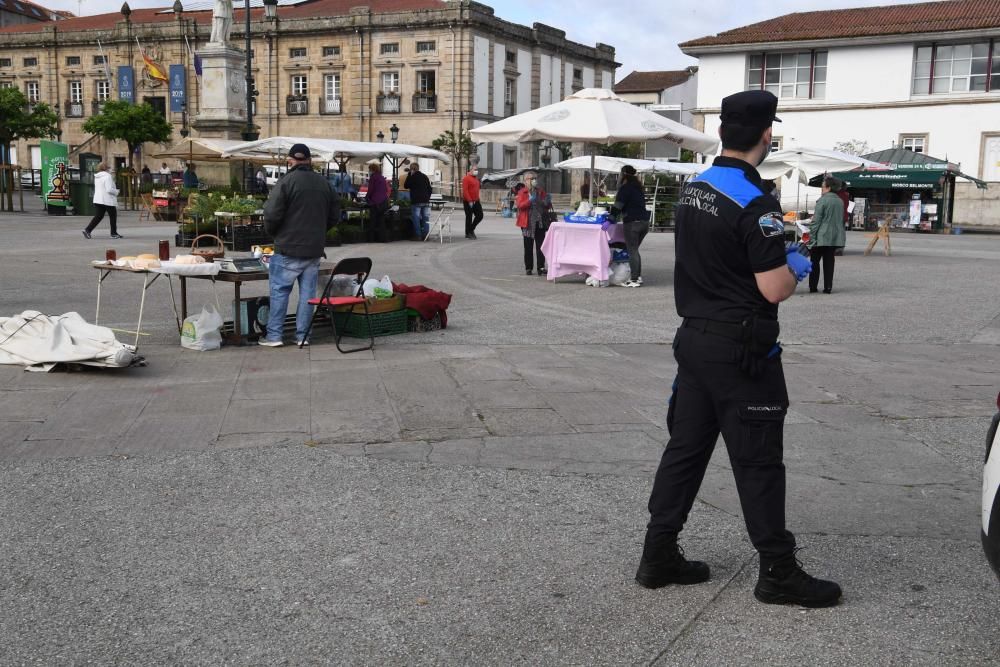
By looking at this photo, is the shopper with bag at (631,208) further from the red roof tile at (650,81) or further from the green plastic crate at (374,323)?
the red roof tile at (650,81)

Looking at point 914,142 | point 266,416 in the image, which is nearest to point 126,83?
point 914,142

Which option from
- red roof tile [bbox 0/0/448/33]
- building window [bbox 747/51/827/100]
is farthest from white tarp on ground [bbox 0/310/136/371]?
red roof tile [bbox 0/0/448/33]

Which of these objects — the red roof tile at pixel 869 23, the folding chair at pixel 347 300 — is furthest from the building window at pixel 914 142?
the folding chair at pixel 347 300

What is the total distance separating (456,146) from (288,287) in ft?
162

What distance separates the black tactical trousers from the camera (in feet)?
12.2

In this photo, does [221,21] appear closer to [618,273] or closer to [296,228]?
[618,273]

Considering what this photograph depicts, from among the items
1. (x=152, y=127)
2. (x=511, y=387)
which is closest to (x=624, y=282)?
(x=511, y=387)

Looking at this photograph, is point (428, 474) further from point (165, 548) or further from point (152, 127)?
point (152, 127)

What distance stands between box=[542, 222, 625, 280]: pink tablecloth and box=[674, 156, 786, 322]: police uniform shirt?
35.6ft

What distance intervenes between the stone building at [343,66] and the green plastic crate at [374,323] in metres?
50.7

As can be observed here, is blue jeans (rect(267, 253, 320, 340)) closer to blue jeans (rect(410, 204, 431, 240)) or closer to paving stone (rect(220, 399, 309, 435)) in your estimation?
paving stone (rect(220, 399, 309, 435))

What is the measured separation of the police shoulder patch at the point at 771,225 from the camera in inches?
141

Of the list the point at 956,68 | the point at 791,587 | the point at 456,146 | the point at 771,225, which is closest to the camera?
the point at 771,225

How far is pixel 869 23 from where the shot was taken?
140 ft
